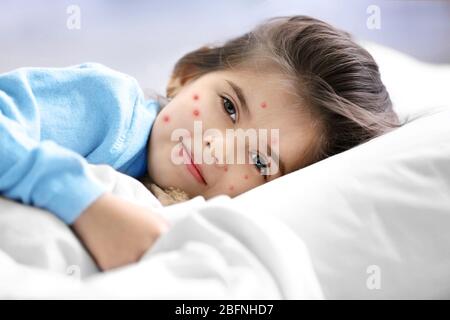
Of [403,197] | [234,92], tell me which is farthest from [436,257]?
[234,92]

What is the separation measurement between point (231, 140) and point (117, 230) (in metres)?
0.37

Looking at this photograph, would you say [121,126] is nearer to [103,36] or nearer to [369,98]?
[369,98]

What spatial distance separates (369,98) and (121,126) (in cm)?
44

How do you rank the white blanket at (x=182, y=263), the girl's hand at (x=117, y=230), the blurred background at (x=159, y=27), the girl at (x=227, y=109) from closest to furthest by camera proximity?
the white blanket at (x=182, y=263) < the girl's hand at (x=117, y=230) < the girl at (x=227, y=109) < the blurred background at (x=159, y=27)

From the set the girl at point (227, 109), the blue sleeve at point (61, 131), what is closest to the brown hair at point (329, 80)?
the girl at point (227, 109)

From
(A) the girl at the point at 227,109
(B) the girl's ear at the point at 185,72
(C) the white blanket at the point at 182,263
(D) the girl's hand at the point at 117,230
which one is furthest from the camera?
(B) the girl's ear at the point at 185,72

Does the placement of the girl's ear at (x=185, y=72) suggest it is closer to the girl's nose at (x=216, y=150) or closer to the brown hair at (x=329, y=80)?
the brown hair at (x=329, y=80)

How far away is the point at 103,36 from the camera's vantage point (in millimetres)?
1752

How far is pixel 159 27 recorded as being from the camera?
5.82 feet

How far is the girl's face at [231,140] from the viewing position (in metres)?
1.02

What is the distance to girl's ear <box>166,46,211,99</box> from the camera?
1.29 metres

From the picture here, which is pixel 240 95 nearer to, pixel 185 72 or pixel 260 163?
pixel 260 163

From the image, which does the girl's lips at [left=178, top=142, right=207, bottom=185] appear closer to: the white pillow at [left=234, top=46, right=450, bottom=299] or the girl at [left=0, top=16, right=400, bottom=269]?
the girl at [left=0, top=16, right=400, bottom=269]

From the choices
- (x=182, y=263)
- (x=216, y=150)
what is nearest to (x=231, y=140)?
(x=216, y=150)
